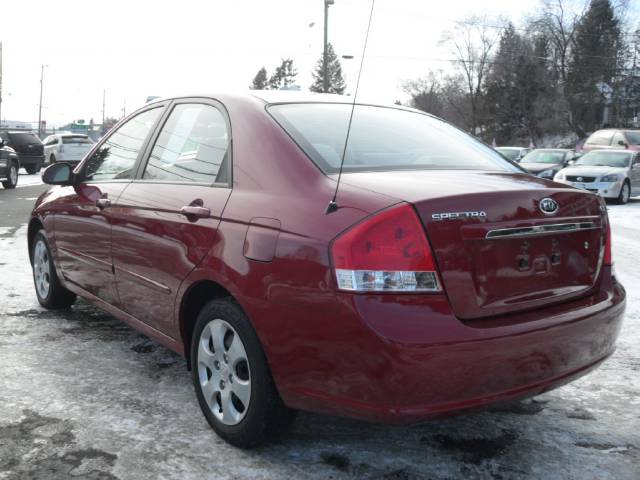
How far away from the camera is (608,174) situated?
1612 cm

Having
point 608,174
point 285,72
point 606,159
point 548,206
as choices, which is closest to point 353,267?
point 548,206

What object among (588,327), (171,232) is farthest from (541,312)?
A: (171,232)

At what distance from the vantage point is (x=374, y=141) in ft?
10.2

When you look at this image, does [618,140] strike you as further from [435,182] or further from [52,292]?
[435,182]

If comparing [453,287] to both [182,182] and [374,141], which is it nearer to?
[374,141]

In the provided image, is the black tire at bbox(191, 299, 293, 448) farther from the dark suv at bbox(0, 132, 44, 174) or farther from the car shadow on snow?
the dark suv at bbox(0, 132, 44, 174)

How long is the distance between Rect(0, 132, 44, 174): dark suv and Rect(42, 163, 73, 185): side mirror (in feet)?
68.3

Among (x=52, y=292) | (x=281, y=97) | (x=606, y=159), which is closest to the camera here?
(x=281, y=97)

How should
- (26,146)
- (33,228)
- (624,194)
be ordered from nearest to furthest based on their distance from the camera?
1. (33,228)
2. (624,194)
3. (26,146)

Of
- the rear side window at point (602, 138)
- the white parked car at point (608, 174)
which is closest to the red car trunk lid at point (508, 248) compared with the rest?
the white parked car at point (608, 174)

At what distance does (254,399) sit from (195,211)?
854mm

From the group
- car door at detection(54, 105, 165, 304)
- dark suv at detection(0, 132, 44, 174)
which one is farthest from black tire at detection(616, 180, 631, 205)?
dark suv at detection(0, 132, 44, 174)

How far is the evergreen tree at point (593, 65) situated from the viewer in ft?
203

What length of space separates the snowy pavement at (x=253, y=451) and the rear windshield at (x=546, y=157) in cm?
1910
